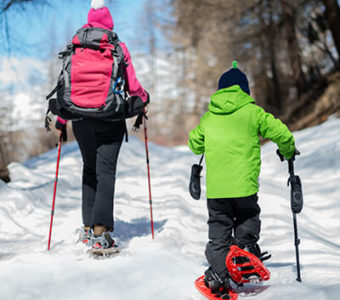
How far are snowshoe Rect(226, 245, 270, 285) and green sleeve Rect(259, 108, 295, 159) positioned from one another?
0.78m

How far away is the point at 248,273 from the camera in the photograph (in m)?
2.58

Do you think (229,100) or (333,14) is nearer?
(229,100)

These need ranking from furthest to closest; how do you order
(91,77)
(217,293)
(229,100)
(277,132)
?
1. (91,77)
2. (229,100)
3. (277,132)
4. (217,293)

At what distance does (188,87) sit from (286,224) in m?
32.1

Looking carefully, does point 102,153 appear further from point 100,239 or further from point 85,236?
point 85,236

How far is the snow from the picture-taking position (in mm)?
2686

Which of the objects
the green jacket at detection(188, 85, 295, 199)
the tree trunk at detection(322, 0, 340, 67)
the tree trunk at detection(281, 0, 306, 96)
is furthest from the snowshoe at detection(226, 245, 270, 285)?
the tree trunk at detection(281, 0, 306, 96)

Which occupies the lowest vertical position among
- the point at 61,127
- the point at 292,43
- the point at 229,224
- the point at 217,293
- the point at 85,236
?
the point at 85,236

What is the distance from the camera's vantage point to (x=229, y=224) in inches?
108

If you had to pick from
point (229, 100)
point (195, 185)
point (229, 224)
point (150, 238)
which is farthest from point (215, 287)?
point (150, 238)

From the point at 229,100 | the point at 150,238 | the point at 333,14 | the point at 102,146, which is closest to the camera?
the point at 229,100

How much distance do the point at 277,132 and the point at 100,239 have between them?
175 cm

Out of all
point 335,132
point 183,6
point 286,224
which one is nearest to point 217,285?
point 286,224

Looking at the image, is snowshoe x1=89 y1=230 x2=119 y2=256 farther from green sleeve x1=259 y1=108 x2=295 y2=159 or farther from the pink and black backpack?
green sleeve x1=259 y1=108 x2=295 y2=159
